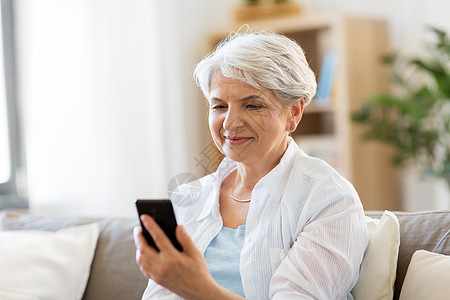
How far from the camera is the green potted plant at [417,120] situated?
130 inches

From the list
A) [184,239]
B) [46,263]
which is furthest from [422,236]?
[46,263]

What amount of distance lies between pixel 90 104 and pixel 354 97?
57.2 inches

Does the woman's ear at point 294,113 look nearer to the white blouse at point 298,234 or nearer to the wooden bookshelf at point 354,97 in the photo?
the white blouse at point 298,234

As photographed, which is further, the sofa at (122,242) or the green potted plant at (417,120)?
the green potted plant at (417,120)

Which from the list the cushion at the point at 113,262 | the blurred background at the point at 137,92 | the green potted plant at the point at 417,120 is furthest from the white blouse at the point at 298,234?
the green potted plant at the point at 417,120

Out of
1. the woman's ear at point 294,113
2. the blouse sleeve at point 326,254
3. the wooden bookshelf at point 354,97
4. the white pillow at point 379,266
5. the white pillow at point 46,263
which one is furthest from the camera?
the wooden bookshelf at point 354,97

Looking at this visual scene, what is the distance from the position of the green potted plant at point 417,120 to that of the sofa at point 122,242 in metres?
1.53

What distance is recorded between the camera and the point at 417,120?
3299 mm

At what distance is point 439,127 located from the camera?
11.5 feet

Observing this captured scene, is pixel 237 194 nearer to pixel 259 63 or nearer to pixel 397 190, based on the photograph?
pixel 259 63

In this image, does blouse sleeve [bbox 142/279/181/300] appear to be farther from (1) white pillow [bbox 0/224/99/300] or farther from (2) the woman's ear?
(2) the woman's ear

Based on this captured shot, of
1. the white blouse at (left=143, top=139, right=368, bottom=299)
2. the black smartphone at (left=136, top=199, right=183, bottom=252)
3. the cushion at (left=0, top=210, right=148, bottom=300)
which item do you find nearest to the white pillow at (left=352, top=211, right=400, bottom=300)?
the white blouse at (left=143, top=139, right=368, bottom=299)

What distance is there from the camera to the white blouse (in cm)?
143

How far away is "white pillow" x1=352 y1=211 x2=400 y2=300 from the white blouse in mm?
32
